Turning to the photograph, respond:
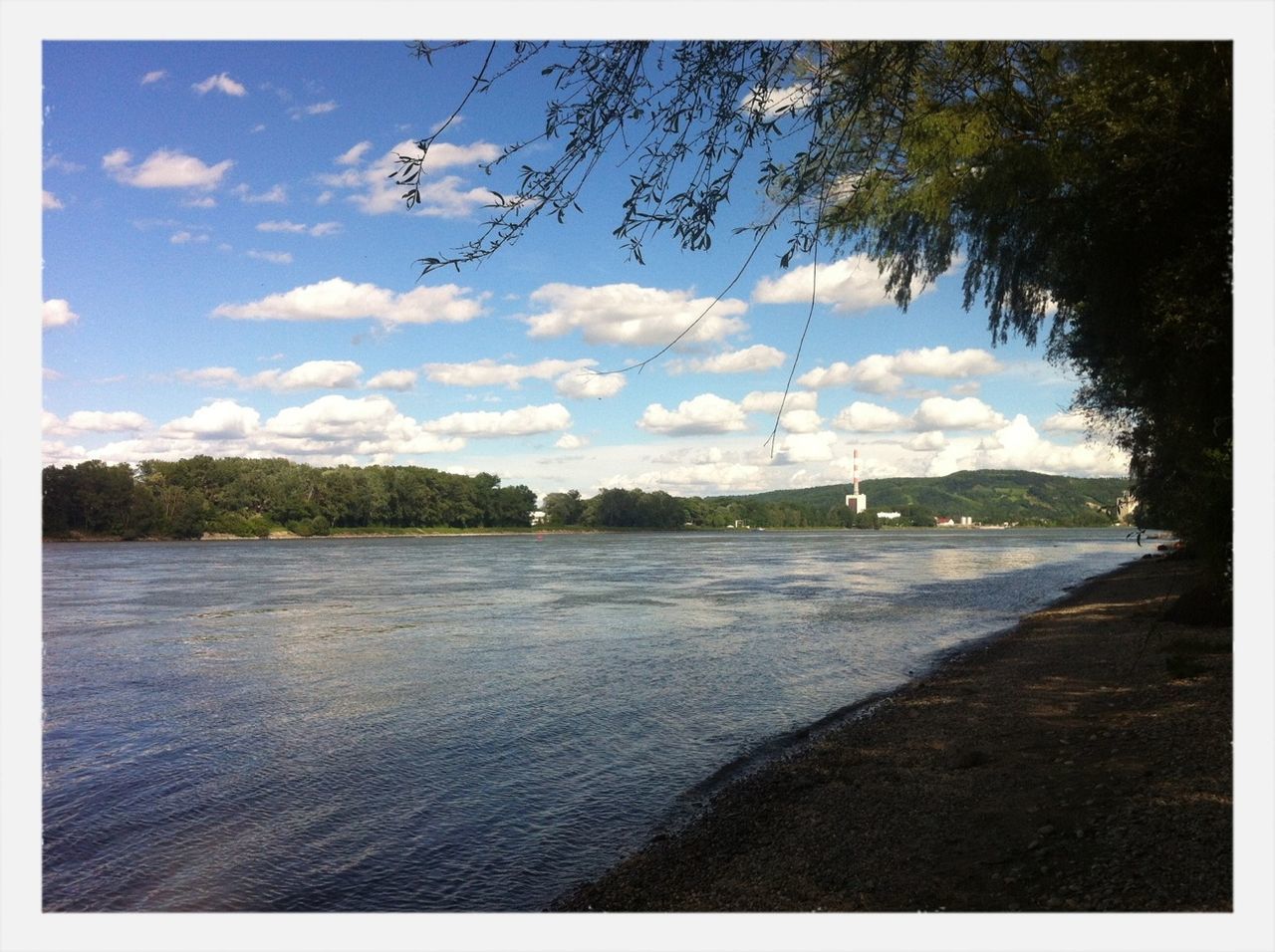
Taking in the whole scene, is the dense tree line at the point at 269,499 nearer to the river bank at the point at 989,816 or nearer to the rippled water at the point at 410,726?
the rippled water at the point at 410,726

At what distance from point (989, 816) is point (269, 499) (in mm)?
73738

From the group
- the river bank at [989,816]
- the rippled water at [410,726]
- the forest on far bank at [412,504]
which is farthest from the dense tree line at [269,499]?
the river bank at [989,816]

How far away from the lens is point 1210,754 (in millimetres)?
Result: 5258

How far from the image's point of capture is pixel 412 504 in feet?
261

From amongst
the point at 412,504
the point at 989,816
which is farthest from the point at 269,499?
the point at 989,816

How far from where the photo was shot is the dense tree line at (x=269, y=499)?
177 ft

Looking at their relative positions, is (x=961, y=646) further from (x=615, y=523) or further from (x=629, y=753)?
(x=615, y=523)

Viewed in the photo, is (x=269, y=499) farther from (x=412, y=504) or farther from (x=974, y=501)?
(x=974, y=501)

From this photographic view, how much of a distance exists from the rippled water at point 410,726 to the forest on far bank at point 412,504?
102 feet

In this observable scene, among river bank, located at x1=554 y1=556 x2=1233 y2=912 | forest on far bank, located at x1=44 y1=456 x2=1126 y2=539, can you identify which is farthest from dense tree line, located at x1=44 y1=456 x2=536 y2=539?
river bank, located at x1=554 y1=556 x2=1233 y2=912

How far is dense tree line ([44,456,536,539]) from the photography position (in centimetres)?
5403

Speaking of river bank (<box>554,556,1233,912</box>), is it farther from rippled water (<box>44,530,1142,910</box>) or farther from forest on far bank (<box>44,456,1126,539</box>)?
forest on far bank (<box>44,456,1126,539</box>)

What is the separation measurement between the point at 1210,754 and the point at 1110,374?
3696 mm

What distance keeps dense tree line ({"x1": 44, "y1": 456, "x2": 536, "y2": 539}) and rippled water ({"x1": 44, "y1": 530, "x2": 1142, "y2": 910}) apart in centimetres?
3287
